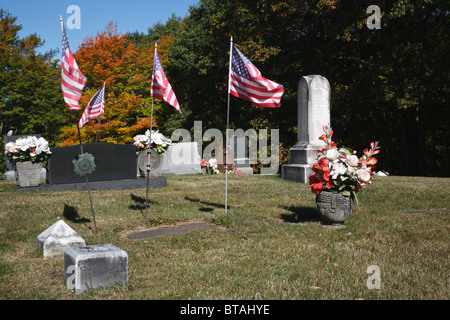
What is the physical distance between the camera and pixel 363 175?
6.14 m

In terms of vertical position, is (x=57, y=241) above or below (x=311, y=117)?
below

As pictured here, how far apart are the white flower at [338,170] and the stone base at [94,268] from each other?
3.60 metres

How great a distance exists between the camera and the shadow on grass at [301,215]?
7.21 metres

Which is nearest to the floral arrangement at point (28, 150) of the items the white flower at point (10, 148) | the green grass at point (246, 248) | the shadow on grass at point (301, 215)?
the white flower at point (10, 148)

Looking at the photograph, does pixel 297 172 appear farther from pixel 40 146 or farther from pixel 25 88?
pixel 25 88

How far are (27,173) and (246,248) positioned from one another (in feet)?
26.2

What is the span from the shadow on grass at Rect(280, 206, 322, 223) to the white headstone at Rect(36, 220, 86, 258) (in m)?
3.70

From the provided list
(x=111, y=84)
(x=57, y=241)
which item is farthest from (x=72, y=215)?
(x=111, y=84)

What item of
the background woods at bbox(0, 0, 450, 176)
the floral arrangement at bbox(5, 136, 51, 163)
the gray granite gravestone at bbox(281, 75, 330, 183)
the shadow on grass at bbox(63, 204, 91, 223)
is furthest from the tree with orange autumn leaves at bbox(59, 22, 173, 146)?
the shadow on grass at bbox(63, 204, 91, 223)

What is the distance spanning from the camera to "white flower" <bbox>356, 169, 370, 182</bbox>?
242 inches

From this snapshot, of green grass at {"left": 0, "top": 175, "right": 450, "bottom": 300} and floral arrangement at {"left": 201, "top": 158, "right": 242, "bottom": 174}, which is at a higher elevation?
floral arrangement at {"left": 201, "top": 158, "right": 242, "bottom": 174}

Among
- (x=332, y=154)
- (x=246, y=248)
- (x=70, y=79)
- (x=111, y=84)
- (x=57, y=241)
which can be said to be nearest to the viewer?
(x=57, y=241)

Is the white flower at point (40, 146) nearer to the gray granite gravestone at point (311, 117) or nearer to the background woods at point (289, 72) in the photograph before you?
the gray granite gravestone at point (311, 117)

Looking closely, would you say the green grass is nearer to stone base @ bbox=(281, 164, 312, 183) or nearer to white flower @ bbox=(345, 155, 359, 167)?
white flower @ bbox=(345, 155, 359, 167)
